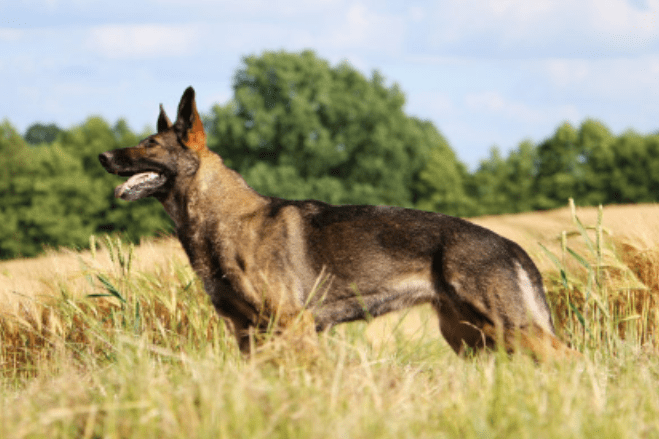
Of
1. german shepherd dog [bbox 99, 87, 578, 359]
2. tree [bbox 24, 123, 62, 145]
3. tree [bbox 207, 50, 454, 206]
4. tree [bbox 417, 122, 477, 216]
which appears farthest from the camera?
tree [bbox 24, 123, 62, 145]

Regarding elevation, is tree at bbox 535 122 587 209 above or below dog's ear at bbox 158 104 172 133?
below

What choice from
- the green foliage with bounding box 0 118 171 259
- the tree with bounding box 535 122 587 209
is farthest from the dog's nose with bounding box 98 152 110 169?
the tree with bounding box 535 122 587 209

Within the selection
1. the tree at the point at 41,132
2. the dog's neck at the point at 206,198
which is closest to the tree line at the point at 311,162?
the dog's neck at the point at 206,198

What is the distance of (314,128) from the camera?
1364 inches

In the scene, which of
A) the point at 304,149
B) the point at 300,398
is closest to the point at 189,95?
the point at 300,398

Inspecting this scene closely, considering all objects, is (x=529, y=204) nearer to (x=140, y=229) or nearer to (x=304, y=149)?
(x=304, y=149)

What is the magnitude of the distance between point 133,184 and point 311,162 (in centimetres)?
2965

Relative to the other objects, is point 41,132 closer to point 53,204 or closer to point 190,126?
point 53,204

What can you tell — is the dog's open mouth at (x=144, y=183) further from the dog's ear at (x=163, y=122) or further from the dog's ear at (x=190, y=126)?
the dog's ear at (x=163, y=122)

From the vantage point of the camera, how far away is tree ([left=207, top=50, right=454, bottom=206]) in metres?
34.2

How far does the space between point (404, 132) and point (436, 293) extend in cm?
3262

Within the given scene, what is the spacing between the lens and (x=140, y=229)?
110ft

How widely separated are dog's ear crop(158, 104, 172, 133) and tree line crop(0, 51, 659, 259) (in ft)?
83.4

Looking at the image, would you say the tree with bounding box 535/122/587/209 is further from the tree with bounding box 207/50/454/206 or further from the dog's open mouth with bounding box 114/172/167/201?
the dog's open mouth with bounding box 114/172/167/201
